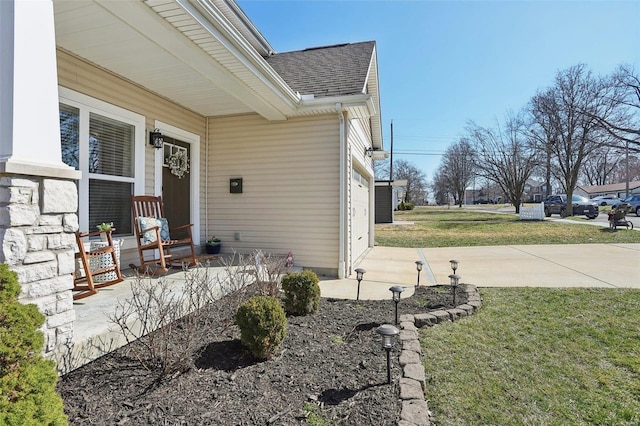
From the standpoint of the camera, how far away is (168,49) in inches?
134

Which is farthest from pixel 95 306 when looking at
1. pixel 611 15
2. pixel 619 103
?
pixel 619 103

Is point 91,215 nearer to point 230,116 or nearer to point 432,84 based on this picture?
point 230,116

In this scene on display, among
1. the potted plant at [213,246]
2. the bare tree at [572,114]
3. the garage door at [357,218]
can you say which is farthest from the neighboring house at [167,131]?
the bare tree at [572,114]

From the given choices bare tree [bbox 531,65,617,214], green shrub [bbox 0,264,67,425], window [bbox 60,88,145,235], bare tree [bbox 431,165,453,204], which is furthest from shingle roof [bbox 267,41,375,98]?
bare tree [bbox 431,165,453,204]

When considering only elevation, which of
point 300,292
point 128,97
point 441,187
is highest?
point 441,187

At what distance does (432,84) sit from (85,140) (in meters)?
13.4

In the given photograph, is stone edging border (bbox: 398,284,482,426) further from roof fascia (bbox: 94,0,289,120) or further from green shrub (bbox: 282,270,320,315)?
roof fascia (bbox: 94,0,289,120)

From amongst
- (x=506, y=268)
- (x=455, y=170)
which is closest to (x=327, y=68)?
(x=506, y=268)

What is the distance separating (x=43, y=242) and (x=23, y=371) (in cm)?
93

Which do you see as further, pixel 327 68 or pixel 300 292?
pixel 327 68

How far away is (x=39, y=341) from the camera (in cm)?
147

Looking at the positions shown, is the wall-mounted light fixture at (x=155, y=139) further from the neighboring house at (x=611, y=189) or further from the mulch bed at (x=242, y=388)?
the neighboring house at (x=611, y=189)

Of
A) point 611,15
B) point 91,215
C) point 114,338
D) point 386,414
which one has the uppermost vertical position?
point 611,15

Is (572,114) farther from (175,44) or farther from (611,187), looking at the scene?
(611,187)
